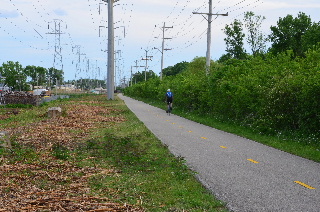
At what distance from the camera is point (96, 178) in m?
8.11

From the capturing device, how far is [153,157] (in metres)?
10.9

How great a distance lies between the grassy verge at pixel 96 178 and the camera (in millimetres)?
6250

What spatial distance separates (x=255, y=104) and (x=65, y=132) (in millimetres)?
8580

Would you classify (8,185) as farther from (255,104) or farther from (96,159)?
(255,104)

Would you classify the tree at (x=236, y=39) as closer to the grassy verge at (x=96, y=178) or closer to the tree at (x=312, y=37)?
the tree at (x=312, y=37)

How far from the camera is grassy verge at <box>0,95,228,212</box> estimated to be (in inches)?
246

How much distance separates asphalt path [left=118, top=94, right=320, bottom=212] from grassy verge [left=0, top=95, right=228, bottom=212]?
1.27ft

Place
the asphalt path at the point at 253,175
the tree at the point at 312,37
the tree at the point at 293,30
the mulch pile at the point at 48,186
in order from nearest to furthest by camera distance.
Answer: the mulch pile at the point at 48,186 → the asphalt path at the point at 253,175 → the tree at the point at 312,37 → the tree at the point at 293,30

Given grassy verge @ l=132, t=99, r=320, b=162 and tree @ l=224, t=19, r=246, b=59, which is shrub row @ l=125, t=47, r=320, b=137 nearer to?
grassy verge @ l=132, t=99, r=320, b=162

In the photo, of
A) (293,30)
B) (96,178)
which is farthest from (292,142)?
(293,30)

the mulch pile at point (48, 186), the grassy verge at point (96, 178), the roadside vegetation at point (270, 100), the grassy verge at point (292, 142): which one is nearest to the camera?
the mulch pile at point (48, 186)

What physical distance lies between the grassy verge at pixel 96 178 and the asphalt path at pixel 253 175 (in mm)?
386

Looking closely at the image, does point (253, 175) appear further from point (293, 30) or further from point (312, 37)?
point (293, 30)

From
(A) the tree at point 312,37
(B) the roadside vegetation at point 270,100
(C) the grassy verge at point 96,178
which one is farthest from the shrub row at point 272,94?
(A) the tree at point 312,37
